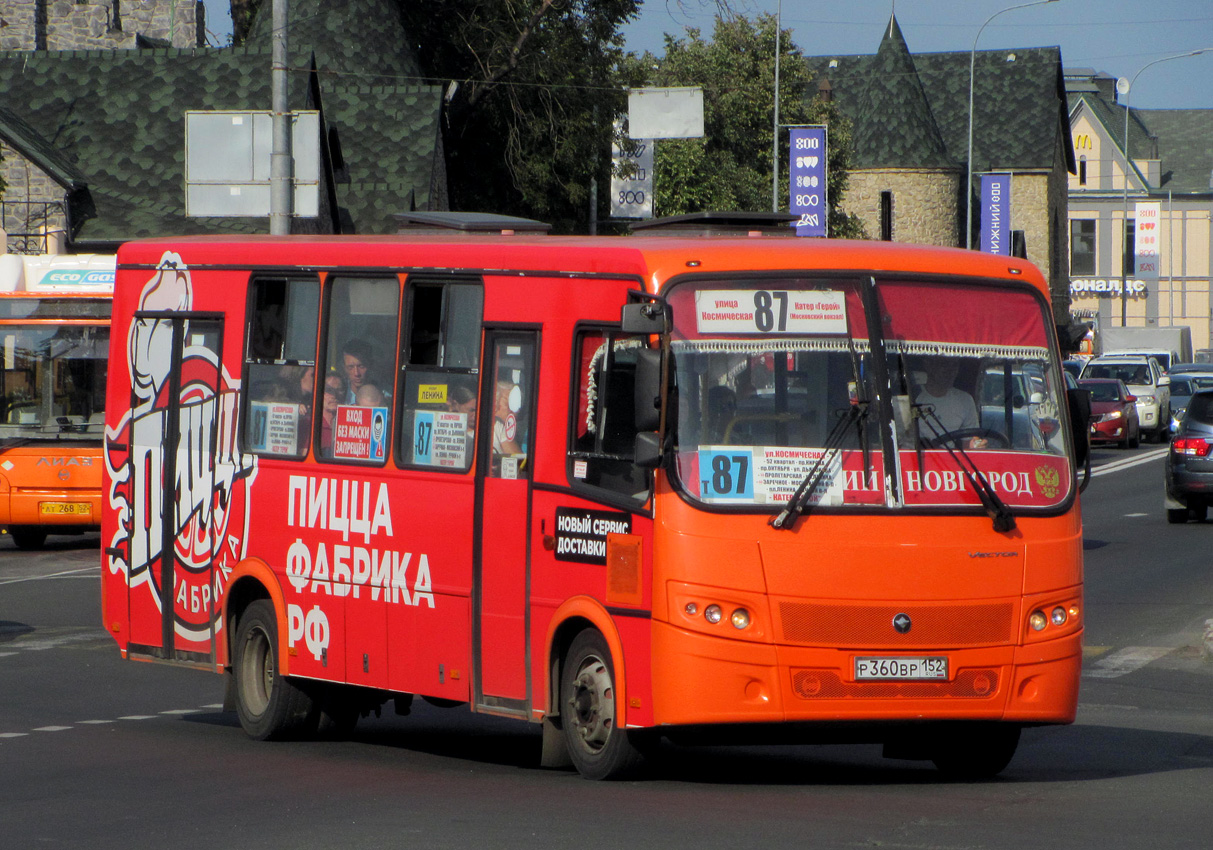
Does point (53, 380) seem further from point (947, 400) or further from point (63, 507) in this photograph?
point (947, 400)

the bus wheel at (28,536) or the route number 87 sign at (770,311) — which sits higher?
the route number 87 sign at (770,311)

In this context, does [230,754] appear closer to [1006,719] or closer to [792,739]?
[792,739]

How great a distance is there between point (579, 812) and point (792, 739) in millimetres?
1114

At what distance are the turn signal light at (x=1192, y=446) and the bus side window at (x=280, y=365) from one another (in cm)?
1729

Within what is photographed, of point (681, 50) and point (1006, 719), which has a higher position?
point (681, 50)

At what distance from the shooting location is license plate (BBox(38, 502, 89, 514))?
2342 centimetres

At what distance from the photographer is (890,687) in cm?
851

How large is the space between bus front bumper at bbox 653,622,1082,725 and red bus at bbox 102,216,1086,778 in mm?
12

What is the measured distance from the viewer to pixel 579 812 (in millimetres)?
8078

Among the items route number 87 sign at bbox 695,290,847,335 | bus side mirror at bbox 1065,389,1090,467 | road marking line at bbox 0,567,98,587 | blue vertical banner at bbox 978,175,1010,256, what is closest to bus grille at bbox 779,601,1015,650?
bus side mirror at bbox 1065,389,1090,467

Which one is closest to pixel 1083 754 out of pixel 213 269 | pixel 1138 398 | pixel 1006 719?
pixel 1006 719

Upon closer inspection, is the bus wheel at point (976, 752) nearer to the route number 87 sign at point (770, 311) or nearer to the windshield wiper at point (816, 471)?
the windshield wiper at point (816, 471)

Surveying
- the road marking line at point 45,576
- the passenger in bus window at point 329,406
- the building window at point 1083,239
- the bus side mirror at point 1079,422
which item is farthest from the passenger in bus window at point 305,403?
the building window at point 1083,239

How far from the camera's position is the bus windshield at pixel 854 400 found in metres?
8.53
